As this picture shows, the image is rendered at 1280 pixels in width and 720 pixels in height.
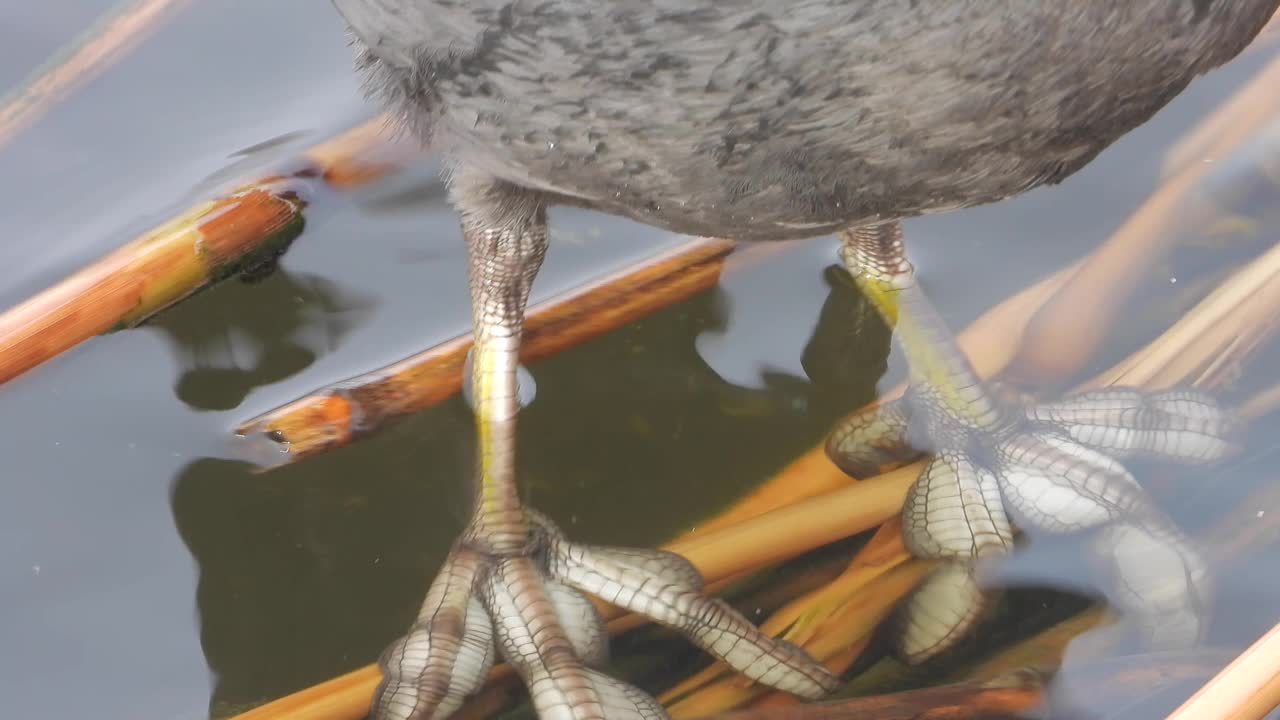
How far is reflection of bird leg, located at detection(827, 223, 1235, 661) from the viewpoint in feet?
5.74

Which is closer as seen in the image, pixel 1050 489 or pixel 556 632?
pixel 556 632

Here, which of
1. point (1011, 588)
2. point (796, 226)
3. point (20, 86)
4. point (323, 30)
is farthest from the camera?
point (323, 30)

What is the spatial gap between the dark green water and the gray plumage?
625 millimetres

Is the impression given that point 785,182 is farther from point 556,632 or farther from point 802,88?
point 556,632

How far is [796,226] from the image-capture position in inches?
58.6

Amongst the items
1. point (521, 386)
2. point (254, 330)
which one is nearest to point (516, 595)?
point (521, 386)

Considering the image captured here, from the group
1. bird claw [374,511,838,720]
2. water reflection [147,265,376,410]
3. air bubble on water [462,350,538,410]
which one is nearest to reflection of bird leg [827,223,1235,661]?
bird claw [374,511,838,720]

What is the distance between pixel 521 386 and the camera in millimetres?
2105

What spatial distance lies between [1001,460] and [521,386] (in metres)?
0.71

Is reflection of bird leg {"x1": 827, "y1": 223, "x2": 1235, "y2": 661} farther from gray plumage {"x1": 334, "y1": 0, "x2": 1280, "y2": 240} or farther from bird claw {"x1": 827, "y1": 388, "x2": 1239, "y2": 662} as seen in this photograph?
gray plumage {"x1": 334, "y1": 0, "x2": 1280, "y2": 240}

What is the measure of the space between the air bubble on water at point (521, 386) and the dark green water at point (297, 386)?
18mm

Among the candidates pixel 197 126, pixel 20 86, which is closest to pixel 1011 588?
pixel 197 126

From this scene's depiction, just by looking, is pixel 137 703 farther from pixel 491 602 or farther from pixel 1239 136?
pixel 1239 136

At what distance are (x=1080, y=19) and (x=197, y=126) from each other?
1.61 meters
